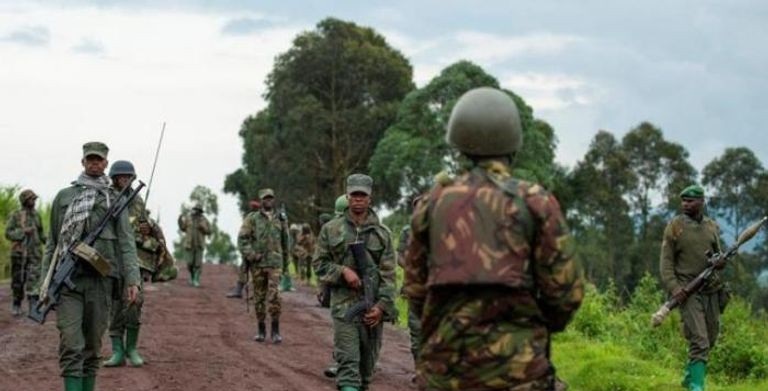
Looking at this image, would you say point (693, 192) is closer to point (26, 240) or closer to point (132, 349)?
point (132, 349)

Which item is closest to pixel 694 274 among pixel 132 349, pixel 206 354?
pixel 132 349

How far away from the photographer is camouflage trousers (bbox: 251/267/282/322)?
1814 centimetres

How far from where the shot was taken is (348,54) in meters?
58.0

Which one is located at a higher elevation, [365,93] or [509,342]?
[365,93]

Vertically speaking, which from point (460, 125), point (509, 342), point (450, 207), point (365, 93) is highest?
point (365, 93)

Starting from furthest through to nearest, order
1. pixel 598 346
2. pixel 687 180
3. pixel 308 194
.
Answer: pixel 687 180
pixel 308 194
pixel 598 346

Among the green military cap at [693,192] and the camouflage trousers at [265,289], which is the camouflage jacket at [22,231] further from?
the green military cap at [693,192]

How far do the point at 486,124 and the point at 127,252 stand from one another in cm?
552

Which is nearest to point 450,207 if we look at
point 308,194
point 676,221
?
point 676,221

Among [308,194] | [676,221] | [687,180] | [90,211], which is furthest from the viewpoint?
[687,180]

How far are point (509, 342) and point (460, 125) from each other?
3.12 feet

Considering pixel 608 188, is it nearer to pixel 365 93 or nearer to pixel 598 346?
pixel 365 93

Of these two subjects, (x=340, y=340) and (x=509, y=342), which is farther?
(x=340, y=340)

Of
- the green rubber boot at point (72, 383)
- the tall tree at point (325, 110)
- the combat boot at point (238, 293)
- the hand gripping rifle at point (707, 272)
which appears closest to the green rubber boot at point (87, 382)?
the green rubber boot at point (72, 383)
